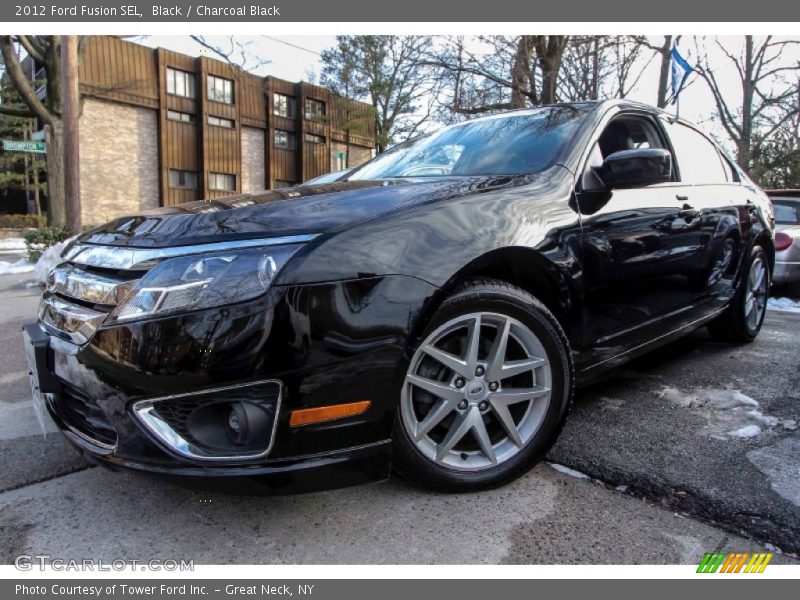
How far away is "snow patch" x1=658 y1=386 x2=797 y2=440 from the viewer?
8.60ft

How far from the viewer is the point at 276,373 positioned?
1612 mm

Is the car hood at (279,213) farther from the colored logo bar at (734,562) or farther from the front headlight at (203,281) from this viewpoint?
the colored logo bar at (734,562)

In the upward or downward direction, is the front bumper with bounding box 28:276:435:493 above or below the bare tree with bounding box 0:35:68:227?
below

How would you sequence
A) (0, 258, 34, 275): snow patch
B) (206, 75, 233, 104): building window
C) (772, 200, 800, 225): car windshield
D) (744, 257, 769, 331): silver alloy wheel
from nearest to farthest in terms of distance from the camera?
(744, 257, 769, 331): silver alloy wheel < (772, 200, 800, 225): car windshield < (0, 258, 34, 275): snow patch < (206, 75, 233, 104): building window

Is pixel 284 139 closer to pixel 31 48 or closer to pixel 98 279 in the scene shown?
pixel 31 48

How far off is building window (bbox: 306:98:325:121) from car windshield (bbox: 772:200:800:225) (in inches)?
1048

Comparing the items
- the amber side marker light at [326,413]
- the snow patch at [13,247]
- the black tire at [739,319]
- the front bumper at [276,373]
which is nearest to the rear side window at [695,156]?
the black tire at [739,319]

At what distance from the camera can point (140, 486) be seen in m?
2.12

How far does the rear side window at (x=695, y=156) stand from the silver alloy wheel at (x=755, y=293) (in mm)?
877

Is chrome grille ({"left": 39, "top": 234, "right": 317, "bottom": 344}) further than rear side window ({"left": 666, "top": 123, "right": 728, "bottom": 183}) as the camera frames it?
No

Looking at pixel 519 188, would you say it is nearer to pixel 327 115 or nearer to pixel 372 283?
pixel 372 283

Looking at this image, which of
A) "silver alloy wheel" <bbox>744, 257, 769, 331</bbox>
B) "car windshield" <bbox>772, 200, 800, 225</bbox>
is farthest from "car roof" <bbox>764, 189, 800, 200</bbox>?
"silver alloy wheel" <bbox>744, 257, 769, 331</bbox>

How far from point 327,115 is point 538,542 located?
32026 millimetres

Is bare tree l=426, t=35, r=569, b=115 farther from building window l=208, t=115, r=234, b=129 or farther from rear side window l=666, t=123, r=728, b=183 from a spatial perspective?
building window l=208, t=115, r=234, b=129
